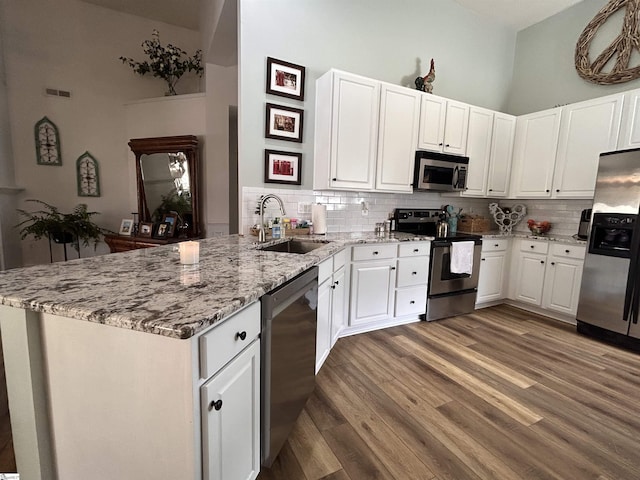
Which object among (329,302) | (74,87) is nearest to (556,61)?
(329,302)

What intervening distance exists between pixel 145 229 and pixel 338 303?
3.17 metres

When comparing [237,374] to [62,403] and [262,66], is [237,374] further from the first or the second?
[262,66]

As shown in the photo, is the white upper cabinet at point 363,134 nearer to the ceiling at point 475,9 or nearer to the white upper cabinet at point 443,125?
the white upper cabinet at point 443,125

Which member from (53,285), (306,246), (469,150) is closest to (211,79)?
(306,246)

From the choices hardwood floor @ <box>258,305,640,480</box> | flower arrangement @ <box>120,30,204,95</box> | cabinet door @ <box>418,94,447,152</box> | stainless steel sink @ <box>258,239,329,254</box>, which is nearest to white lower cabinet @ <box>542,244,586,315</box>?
hardwood floor @ <box>258,305,640,480</box>

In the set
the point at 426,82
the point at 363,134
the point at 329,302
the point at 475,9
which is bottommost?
the point at 329,302

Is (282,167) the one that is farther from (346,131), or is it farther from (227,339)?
(227,339)

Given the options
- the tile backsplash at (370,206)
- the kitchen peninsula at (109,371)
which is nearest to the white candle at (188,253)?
the kitchen peninsula at (109,371)

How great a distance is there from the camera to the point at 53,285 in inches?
39.5

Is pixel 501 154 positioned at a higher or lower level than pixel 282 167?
higher

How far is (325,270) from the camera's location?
6.54 ft

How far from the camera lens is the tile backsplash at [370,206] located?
2.82 m

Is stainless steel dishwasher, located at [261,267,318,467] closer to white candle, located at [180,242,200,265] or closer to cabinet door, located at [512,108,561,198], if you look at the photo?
white candle, located at [180,242,200,265]

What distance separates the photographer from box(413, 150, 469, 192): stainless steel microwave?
3168mm
